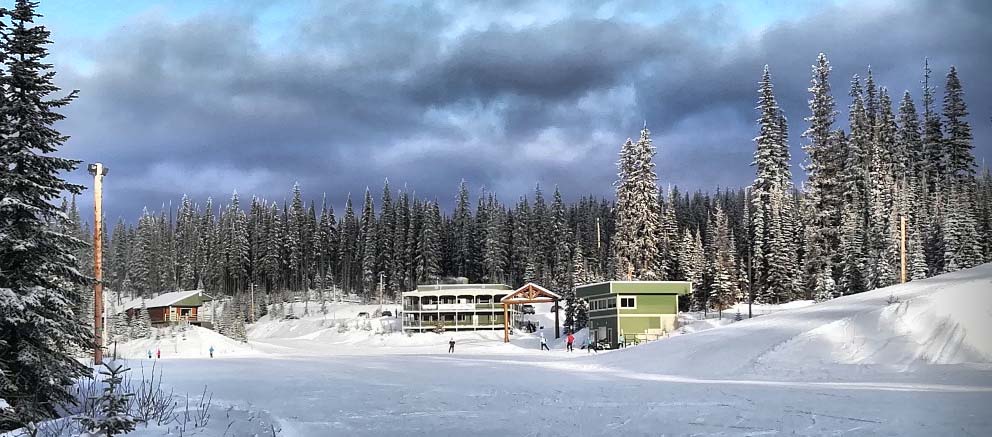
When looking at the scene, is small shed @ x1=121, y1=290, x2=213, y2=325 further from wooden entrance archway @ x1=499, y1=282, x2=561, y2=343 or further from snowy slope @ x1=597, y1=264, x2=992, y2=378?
snowy slope @ x1=597, y1=264, x2=992, y2=378

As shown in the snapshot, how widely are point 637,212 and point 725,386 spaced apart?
5790 centimetres

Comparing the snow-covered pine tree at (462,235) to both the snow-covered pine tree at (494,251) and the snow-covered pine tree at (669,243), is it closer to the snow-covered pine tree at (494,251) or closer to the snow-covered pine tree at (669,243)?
the snow-covered pine tree at (494,251)

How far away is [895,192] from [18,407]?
268ft

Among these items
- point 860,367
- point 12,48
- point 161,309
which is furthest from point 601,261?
point 12,48

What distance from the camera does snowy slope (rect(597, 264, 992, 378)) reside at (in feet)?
84.5

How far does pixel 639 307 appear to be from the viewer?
63.2 m

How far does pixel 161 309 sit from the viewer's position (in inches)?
4336

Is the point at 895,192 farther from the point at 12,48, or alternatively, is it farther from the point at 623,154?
the point at 12,48

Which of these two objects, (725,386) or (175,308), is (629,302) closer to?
(725,386)

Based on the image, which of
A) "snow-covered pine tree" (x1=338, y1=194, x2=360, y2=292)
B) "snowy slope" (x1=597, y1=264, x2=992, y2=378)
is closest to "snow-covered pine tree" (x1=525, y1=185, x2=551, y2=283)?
"snow-covered pine tree" (x1=338, y1=194, x2=360, y2=292)

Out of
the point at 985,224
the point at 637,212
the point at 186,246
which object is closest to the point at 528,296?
the point at 637,212

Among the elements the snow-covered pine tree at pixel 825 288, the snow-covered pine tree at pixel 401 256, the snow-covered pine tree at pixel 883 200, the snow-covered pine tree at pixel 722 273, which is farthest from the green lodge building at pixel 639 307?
the snow-covered pine tree at pixel 401 256

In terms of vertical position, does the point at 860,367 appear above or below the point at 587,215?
below

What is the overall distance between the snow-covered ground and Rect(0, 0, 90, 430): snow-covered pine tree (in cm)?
352
